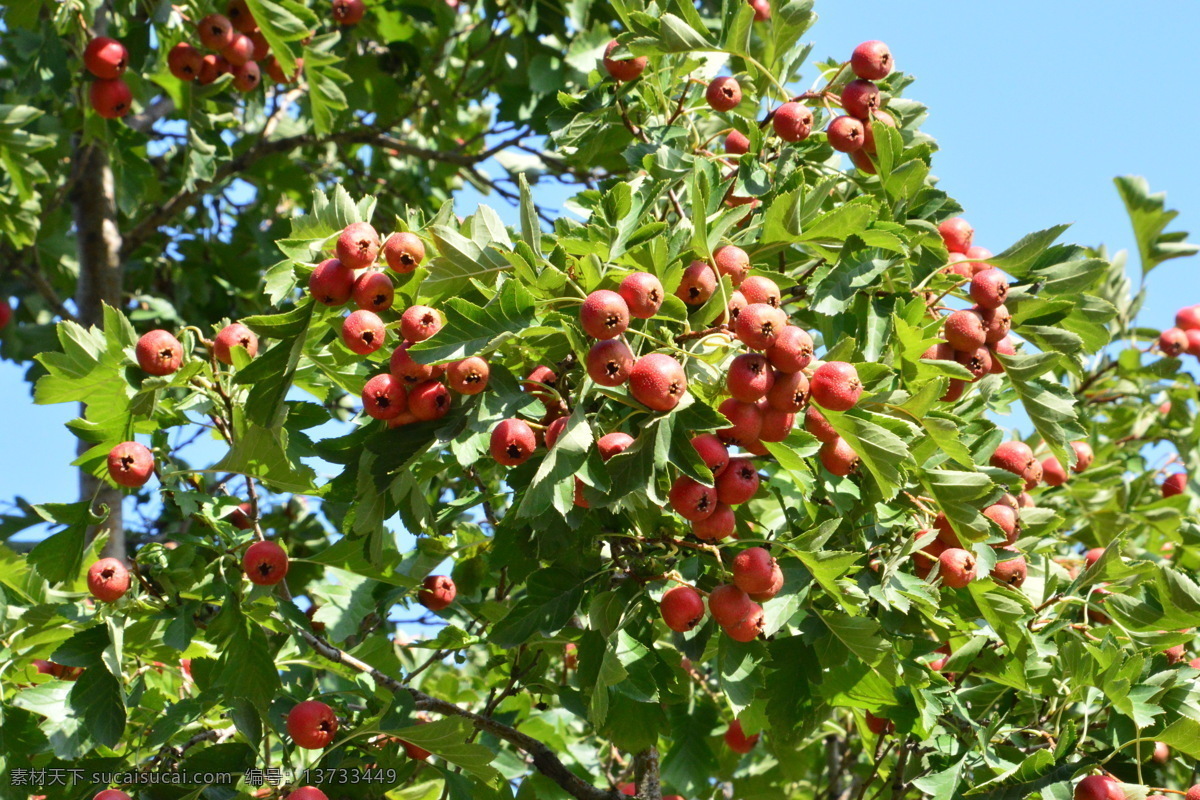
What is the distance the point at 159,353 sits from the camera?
323 cm

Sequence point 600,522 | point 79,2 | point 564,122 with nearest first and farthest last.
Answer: point 600,522 → point 564,122 → point 79,2

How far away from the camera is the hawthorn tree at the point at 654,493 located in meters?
2.59

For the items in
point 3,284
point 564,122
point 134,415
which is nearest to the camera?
point 134,415

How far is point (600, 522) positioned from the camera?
2840mm

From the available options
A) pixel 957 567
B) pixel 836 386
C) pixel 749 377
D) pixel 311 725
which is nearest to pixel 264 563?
pixel 311 725

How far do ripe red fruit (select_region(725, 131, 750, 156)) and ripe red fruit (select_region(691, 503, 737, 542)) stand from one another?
4.51ft

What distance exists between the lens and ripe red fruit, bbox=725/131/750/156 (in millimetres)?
3633

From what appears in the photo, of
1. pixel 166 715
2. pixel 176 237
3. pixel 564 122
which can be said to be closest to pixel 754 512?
pixel 564 122

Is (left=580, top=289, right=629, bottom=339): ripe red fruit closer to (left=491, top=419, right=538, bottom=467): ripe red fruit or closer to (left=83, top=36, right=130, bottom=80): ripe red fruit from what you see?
(left=491, top=419, right=538, bottom=467): ripe red fruit

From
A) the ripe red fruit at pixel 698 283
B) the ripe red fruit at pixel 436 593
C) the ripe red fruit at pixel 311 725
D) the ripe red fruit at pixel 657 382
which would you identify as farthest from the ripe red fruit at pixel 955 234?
the ripe red fruit at pixel 311 725

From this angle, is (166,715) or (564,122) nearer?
(166,715)

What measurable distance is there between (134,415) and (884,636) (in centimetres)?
222

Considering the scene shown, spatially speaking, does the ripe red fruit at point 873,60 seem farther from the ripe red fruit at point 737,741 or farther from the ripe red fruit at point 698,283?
the ripe red fruit at point 737,741

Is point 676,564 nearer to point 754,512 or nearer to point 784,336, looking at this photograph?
point 754,512
